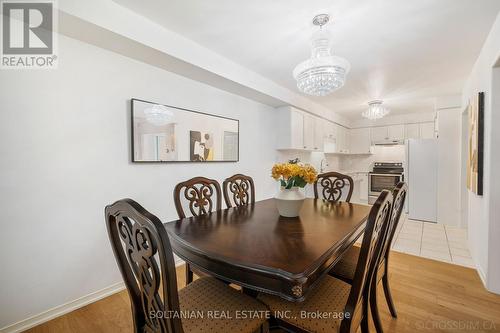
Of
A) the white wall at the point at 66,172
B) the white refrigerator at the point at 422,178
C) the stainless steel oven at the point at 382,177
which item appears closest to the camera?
the white wall at the point at 66,172

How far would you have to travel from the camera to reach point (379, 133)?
5793 mm

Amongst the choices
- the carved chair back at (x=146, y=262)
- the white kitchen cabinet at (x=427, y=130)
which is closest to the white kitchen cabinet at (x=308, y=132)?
the white kitchen cabinet at (x=427, y=130)

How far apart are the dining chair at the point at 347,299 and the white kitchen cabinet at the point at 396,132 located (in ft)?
17.9

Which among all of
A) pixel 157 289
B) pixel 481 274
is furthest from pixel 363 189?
pixel 157 289

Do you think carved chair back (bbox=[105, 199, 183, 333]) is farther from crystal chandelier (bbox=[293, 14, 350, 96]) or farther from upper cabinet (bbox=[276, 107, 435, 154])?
upper cabinet (bbox=[276, 107, 435, 154])

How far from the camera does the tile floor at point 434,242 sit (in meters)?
2.73

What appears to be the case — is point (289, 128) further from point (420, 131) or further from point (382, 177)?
point (420, 131)

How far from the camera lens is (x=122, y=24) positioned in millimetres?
1729

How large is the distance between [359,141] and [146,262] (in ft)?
21.1

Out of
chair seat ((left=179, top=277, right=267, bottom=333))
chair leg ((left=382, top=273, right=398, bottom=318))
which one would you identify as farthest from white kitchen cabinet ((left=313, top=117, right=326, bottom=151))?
chair seat ((left=179, top=277, right=267, bottom=333))

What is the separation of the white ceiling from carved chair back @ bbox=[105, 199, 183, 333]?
166 cm

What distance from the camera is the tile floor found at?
2.73 meters

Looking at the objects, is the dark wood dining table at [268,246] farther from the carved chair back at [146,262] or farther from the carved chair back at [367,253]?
the carved chair back at [146,262]

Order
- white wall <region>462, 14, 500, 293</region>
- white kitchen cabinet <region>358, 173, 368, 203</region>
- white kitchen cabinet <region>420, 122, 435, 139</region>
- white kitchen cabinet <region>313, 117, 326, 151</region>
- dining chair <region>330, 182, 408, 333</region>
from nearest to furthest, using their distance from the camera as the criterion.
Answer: dining chair <region>330, 182, 408, 333</region>, white wall <region>462, 14, 500, 293</region>, white kitchen cabinet <region>313, 117, 326, 151</region>, white kitchen cabinet <region>420, 122, 435, 139</region>, white kitchen cabinet <region>358, 173, 368, 203</region>
